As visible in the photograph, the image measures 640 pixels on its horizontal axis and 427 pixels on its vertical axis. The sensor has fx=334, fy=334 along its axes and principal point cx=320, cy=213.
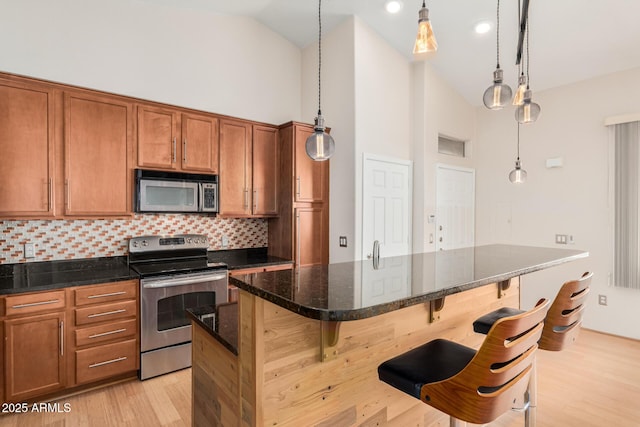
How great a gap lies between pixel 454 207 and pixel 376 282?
4037mm

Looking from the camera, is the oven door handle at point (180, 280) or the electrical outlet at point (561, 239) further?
the electrical outlet at point (561, 239)

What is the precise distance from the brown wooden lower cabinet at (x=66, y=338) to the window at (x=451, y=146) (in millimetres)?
4255

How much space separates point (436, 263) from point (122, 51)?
3.34 m

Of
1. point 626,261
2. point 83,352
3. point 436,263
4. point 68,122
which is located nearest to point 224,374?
point 436,263

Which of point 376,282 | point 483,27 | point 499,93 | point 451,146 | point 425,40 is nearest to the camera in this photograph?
point 376,282

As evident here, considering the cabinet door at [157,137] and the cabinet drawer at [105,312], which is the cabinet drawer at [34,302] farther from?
the cabinet door at [157,137]

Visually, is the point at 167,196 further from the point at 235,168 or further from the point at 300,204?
the point at 300,204

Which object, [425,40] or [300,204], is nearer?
[425,40]

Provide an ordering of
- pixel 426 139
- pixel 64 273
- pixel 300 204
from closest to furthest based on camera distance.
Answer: pixel 64 273
pixel 300 204
pixel 426 139

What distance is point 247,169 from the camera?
366 cm

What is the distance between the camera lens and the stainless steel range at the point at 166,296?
9.15 feet

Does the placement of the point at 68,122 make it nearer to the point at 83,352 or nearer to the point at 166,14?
the point at 166,14

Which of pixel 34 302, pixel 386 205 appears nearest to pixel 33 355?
pixel 34 302

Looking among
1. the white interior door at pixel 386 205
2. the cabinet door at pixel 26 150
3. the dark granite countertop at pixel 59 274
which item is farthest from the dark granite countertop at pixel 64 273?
the white interior door at pixel 386 205
